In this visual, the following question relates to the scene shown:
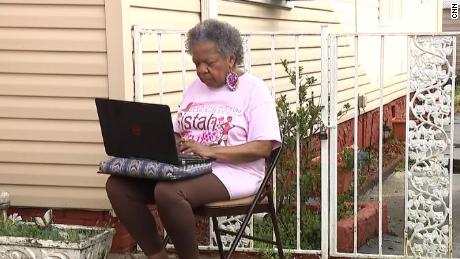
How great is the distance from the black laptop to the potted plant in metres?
0.59

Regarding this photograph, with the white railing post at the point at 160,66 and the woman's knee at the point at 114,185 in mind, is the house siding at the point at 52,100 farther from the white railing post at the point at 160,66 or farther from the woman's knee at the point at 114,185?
the woman's knee at the point at 114,185

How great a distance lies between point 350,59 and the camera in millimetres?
9086

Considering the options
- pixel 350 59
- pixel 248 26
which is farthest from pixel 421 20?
pixel 248 26

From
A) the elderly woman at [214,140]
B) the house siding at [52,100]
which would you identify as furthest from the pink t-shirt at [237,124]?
the house siding at [52,100]

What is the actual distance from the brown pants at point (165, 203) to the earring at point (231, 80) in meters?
0.44

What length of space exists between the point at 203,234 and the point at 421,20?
10.8m

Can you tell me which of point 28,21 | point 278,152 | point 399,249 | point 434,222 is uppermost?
point 28,21

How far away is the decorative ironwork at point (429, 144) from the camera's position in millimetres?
3756

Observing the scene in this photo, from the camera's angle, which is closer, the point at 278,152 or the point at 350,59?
the point at 278,152

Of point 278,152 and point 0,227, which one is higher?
point 278,152

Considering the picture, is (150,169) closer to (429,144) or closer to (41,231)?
(41,231)

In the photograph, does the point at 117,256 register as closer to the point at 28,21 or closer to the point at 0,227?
the point at 0,227

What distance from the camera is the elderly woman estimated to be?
3143mm

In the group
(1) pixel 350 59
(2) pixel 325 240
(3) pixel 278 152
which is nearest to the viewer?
(3) pixel 278 152
